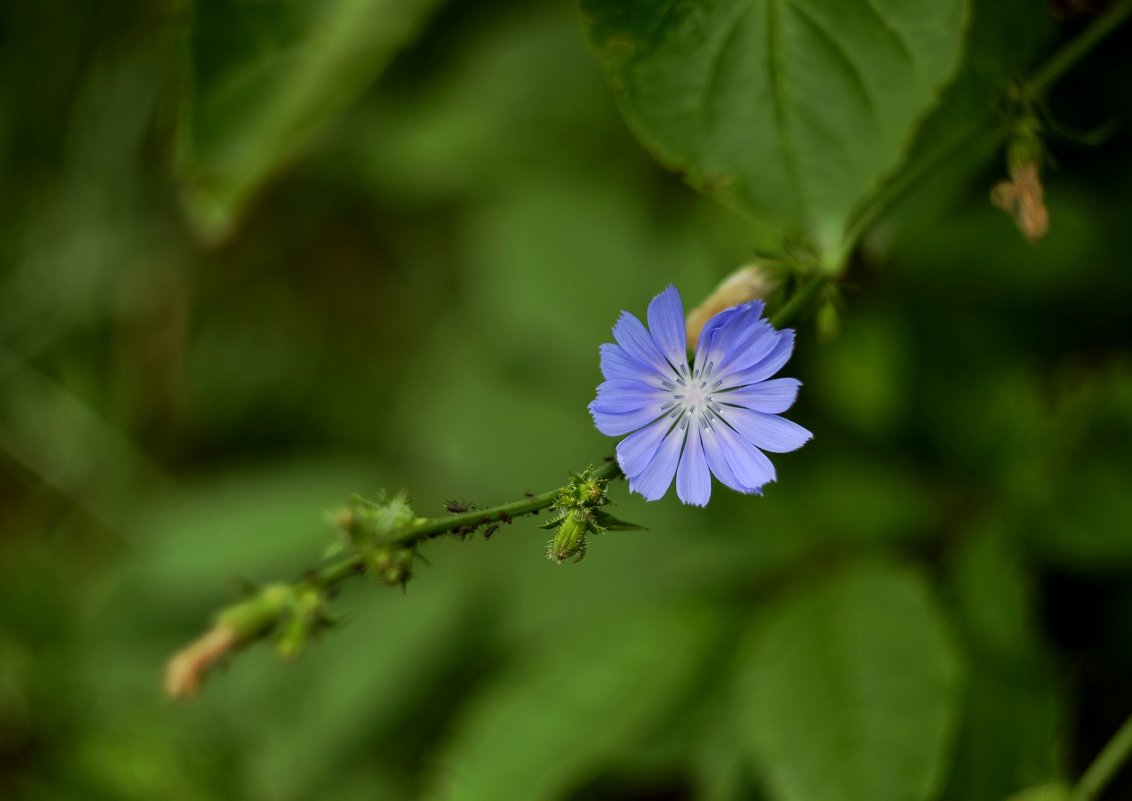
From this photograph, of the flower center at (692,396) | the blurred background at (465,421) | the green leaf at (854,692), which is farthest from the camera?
the blurred background at (465,421)

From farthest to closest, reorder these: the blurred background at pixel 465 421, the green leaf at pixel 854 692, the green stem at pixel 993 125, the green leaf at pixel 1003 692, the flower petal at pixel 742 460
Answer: the blurred background at pixel 465 421 → the green leaf at pixel 1003 692 → the green leaf at pixel 854 692 → the green stem at pixel 993 125 → the flower petal at pixel 742 460

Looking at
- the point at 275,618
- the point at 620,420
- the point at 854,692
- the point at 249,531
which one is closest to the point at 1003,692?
the point at 854,692

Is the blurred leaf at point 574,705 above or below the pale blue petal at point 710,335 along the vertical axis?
above

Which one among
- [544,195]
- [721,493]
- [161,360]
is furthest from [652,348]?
[161,360]

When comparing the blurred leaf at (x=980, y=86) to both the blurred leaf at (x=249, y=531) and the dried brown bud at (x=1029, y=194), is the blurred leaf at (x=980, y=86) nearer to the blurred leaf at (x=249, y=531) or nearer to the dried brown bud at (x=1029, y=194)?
the dried brown bud at (x=1029, y=194)

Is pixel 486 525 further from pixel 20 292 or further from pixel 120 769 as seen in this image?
pixel 20 292

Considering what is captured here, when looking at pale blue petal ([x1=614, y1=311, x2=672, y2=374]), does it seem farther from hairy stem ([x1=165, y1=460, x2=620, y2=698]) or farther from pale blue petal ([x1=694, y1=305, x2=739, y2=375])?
hairy stem ([x1=165, y1=460, x2=620, y2=698])

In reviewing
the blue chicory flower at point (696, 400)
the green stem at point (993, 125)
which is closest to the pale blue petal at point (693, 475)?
the blue chicory flower at point (696, 400)

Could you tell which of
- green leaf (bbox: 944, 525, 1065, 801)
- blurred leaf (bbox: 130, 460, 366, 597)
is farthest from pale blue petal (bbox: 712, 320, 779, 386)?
blurred leaf (bbox: 130, 460, 366, 597)
